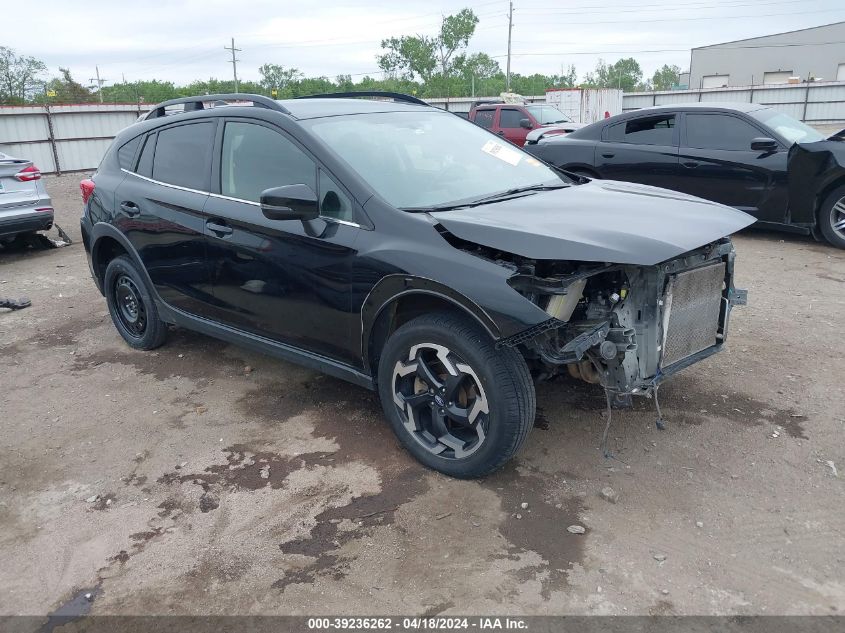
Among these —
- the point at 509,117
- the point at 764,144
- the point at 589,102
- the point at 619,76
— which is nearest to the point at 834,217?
the point at 764,144

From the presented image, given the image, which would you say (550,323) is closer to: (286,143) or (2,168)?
(286,143)

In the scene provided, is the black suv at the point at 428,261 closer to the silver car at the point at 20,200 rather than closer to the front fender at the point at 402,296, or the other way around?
the front fender at the point at 402,296

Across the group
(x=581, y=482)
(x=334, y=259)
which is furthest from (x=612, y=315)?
(x=334, y=259)

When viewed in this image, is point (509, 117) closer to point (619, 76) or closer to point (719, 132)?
point (719, 132)

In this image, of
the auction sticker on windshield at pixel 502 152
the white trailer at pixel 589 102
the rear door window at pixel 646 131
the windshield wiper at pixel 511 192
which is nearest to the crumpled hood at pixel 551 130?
the rear door window at pixel 646 131

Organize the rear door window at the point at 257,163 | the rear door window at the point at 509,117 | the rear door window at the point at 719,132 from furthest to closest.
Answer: the rear door window at the point at 509,117 < the rear door window at the point at 719,132 < the rear door window at the point at 257,163

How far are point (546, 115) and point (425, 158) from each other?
1384 centimetres

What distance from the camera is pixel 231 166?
4312 millimetres

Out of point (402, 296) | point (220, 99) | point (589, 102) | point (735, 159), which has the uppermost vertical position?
point (589, 102)

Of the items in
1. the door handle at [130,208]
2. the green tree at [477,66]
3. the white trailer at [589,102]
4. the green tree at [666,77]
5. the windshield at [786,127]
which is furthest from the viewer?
the green tree at [666,77]

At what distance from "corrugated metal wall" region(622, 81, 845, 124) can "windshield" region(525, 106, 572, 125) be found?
1210 centimetres

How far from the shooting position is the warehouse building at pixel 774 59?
53.0m

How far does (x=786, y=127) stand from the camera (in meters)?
8.20

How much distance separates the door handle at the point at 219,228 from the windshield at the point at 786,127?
6.62 metres
